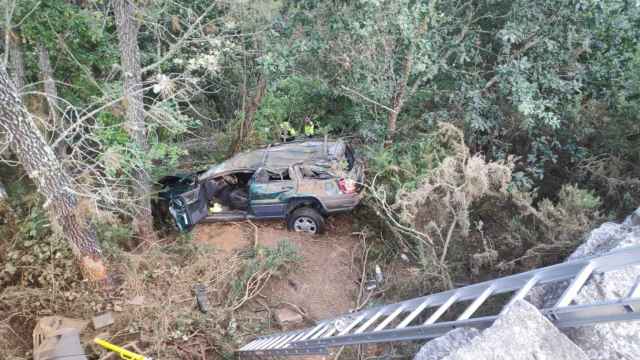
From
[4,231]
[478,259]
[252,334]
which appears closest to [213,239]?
[252,334]

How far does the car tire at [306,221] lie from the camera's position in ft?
27.3

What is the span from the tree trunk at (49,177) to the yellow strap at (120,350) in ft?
3.92

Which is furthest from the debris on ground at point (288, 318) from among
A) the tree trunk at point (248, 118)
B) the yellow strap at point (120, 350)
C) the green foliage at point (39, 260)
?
the tree trunk at point (248, 118)

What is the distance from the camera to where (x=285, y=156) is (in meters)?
8.45

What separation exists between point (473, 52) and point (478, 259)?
12.2 feet

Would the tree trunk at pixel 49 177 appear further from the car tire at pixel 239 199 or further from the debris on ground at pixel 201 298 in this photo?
the car tire at pixel 239 199

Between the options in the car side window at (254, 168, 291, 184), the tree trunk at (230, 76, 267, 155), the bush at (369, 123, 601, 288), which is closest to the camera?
the bush at (369, 123, 601, 288)

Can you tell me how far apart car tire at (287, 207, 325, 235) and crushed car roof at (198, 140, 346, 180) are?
37.3 inches

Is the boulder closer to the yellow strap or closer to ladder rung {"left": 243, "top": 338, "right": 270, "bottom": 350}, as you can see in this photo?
ladder rung {"left": 243, "top": 338, "right": 270, "bottom": 350}

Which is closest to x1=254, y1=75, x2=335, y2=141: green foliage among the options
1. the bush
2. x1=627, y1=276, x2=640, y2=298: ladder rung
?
the bush

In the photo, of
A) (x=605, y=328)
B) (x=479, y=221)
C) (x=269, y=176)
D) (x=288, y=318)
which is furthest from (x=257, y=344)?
(x=605, y=328)

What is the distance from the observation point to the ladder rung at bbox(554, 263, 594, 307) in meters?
2.96

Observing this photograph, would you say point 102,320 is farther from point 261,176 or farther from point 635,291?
point 635,291

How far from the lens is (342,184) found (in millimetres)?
7836
